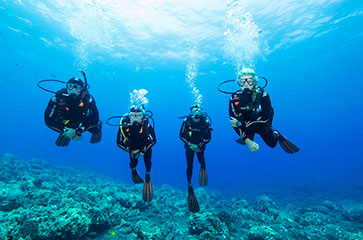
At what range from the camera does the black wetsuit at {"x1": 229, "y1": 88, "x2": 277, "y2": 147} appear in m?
4.37

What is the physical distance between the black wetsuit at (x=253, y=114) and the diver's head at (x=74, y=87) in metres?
4.26

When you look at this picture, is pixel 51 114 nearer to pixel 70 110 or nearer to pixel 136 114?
pixel 70 110

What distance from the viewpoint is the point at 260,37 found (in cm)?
2508

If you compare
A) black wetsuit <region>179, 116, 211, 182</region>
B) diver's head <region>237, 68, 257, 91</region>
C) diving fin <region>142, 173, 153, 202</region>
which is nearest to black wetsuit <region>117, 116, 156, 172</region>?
diving fin <region>142, 173, 153, 202</region>

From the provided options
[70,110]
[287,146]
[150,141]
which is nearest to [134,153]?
[150,141]

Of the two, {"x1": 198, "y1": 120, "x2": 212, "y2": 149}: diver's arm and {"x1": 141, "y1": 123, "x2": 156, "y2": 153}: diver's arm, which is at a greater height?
{"x1": 198, "y1": 120, "x2": 212, "y2": 149}: diver's arm

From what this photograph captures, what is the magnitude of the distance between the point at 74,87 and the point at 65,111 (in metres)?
0.75

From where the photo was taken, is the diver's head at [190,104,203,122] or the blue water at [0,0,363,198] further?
the blue water at [0,0,363,198]

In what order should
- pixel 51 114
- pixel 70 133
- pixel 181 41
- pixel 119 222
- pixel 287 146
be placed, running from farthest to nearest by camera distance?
pixel 181 41
pixel 119 222
pixel 51 114
pixel 70 133
pixel 287 146

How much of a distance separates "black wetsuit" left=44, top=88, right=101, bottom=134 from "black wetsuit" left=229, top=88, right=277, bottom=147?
14.0 ft

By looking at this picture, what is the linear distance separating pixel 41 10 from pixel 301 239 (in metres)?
32.1

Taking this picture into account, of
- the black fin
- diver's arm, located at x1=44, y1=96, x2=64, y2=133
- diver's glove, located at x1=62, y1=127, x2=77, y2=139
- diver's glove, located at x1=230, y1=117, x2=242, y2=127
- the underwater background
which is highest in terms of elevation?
the underwater background

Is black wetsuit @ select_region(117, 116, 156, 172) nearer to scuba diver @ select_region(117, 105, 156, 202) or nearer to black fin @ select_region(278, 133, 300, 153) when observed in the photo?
scuba diver @ select_region(117, 105, 156, 202)

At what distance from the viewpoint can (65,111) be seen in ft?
17.2
